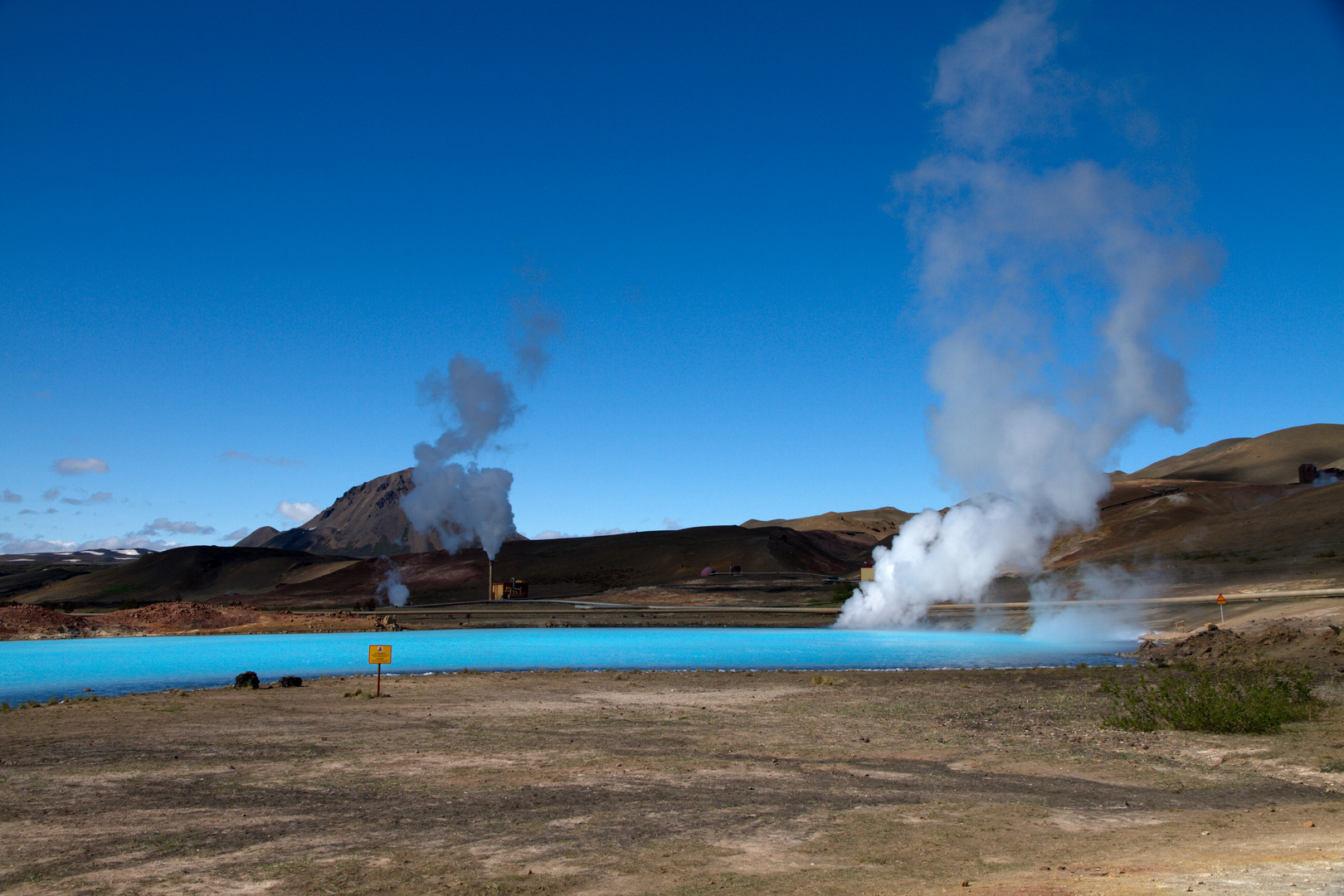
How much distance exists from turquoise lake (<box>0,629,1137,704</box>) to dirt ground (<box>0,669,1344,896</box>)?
504 inches

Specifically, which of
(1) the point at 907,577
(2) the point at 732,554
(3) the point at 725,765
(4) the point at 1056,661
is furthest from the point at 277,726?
(2) the point at 732,554

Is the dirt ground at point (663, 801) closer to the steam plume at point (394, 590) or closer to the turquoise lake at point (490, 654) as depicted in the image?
the turquoise lake at point (490, 654)

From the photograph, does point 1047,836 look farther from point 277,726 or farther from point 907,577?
point 907,577

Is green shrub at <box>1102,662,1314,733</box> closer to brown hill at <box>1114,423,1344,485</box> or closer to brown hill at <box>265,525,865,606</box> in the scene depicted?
brown hill at <box>265,525,865,606</box>

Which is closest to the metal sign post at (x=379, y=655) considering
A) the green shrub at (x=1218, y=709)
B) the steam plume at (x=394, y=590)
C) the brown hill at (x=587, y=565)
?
the green shrub at (x=1218, y=709)

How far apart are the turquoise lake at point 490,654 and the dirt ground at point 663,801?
12.8 m

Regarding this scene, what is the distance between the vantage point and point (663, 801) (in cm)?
1155

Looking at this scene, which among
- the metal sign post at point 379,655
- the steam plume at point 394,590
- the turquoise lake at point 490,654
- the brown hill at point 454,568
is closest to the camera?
the metal sign post at point 379,655

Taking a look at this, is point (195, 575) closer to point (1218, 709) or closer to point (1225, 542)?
point (1225, 542)

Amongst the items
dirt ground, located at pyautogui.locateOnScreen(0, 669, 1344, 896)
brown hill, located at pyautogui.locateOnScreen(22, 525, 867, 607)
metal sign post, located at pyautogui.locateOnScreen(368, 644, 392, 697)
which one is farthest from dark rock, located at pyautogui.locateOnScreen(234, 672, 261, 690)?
brown hill, located at pyautogui.locateOnScreen(22, 525, 867, 607)

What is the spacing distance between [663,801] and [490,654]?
3216cm

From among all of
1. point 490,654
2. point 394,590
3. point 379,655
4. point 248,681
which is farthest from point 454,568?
point 379,655

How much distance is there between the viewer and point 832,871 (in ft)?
27.7

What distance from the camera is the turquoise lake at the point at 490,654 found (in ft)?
109
